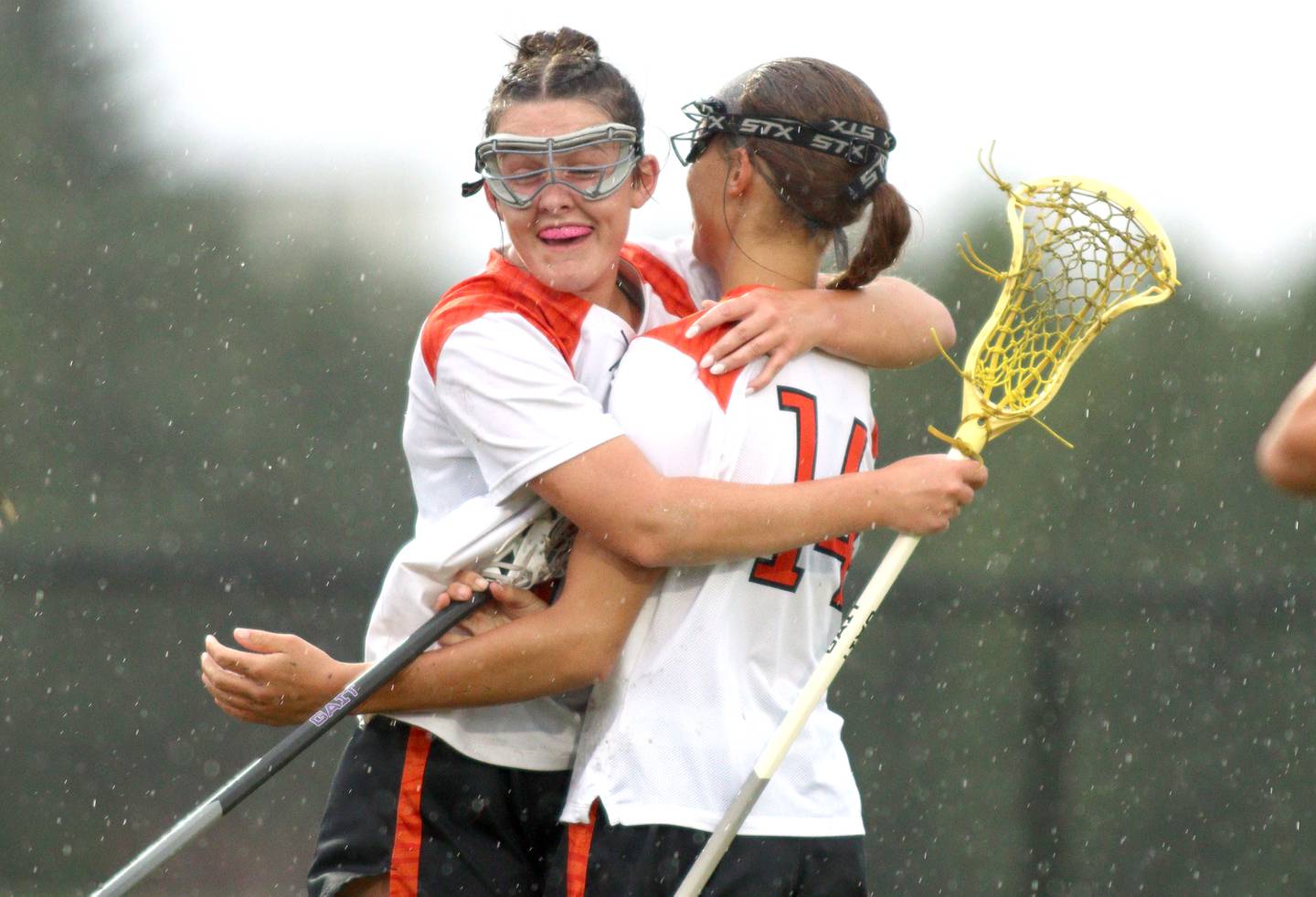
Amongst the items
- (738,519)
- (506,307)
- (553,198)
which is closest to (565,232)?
(553,198)

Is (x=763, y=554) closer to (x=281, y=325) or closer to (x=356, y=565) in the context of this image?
(x=356, y=565)

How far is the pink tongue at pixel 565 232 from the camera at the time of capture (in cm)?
197

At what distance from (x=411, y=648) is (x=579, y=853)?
32 cm

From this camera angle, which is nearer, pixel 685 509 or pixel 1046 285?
pixel 685 509

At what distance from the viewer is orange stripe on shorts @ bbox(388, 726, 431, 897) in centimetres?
191

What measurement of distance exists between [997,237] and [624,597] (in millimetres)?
5962

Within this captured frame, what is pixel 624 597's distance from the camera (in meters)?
1.83

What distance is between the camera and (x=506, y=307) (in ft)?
6.15

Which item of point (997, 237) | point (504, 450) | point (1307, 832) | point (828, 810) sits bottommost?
point (1307, 832)

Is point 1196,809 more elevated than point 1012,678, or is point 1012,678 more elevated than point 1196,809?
point 1012,678

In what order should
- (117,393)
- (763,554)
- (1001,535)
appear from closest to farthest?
(763,554) → (1001,535) → (117,393)

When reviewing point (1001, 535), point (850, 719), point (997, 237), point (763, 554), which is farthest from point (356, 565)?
point (997, 237)

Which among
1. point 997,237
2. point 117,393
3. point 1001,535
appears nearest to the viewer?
point 1001,535

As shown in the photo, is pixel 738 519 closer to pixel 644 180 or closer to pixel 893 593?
pixel 644 180
